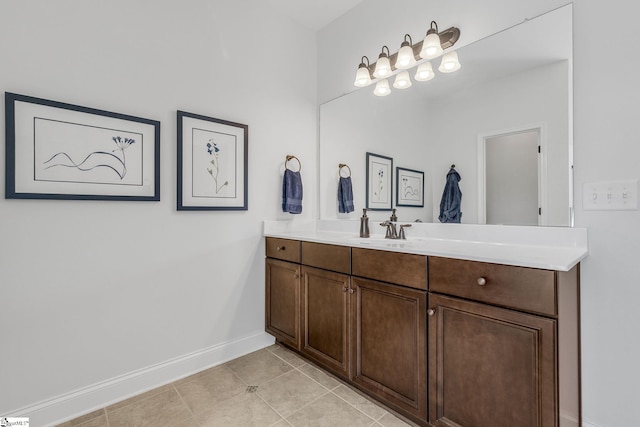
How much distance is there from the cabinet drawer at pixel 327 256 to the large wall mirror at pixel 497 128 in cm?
58

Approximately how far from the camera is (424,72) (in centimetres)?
199

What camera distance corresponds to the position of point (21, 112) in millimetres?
1471

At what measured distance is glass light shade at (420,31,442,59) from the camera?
1825 millimetres

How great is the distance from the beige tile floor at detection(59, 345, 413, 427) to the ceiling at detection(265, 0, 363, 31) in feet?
8.73

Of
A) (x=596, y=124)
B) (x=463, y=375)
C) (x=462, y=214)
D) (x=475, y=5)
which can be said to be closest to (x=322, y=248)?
(x=462, y=214)

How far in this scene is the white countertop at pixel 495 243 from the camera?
118 cm

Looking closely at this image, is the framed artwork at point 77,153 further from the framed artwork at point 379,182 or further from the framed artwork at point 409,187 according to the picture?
the framed artwork at point 409,187

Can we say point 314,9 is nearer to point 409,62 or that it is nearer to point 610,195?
point 409,62

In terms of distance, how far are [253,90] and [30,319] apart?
1.90 meters

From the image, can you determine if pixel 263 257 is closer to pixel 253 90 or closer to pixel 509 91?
pixel 253 90

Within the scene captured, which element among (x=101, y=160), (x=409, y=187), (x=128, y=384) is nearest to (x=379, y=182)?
(x=409, y=187)

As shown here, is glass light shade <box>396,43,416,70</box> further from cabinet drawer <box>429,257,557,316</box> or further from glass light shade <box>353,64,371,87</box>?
cabinet drawer <box>429,257,557,316</box>

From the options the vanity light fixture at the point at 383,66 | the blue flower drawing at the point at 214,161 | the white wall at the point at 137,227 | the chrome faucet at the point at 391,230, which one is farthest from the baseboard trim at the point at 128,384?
the vanity light fixture at the point at 383,66

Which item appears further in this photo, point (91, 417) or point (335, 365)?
point (335, 365)
